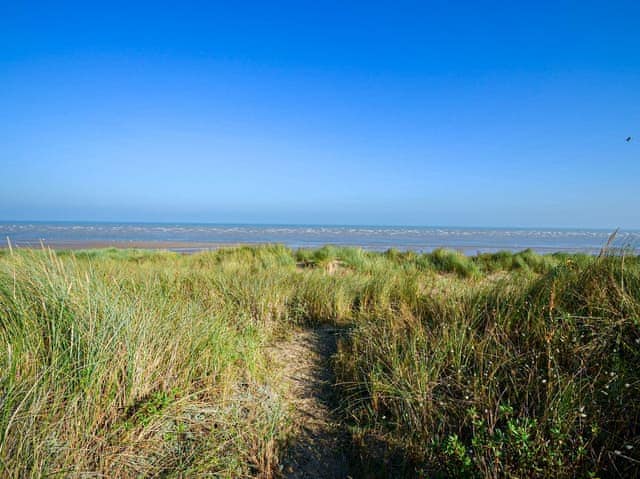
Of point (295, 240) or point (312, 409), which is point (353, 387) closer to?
point (312, 409)

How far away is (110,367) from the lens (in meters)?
2.05

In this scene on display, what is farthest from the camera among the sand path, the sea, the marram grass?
the sea

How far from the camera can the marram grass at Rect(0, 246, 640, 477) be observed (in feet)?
5.59

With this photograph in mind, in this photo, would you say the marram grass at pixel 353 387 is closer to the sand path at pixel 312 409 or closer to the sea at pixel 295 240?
the sand path at pixel 312 409

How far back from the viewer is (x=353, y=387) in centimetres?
272

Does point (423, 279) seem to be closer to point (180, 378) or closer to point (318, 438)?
point (318, 438)

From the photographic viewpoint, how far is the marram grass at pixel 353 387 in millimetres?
1705

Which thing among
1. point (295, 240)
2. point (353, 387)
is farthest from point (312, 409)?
point (295, 240)

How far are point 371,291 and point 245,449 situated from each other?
330cm

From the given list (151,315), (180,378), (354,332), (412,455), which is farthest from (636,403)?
(151,315)

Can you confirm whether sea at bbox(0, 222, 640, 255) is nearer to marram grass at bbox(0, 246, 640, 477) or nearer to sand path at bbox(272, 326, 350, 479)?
marram grass at bbox(0, 246, 640, 477)

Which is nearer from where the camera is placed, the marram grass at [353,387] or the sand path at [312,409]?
the marram grass at [353,387]

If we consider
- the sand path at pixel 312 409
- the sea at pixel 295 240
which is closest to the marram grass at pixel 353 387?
the sand path at pixel 312 409

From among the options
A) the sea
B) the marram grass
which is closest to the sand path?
the marram grass
